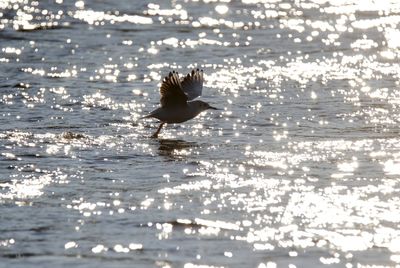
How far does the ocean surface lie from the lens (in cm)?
952

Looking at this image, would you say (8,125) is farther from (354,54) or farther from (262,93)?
(354,54)

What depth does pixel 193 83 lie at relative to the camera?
593 inches

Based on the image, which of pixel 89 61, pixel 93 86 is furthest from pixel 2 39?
pixel 93 86

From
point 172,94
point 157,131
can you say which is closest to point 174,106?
point 172,94

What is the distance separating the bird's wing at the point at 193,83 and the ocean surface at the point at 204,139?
1.37ft

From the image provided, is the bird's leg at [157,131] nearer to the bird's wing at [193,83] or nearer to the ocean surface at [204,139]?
the ocean surface at [204,139]

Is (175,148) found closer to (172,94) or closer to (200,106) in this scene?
(172,94)

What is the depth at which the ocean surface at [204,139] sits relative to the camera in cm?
952

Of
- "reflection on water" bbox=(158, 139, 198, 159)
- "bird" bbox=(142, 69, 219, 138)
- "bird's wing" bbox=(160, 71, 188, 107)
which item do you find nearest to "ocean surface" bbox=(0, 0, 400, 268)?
"reflection on water" bbox=(158, 139, 198, 159)

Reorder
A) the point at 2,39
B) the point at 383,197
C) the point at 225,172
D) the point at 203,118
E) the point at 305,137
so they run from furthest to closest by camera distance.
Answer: the point at 2,39, the point at 203,118, the point at 305,137, the point at 225,172, the point at 383,197

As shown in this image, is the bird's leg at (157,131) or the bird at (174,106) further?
the bird's leg at (157,131)

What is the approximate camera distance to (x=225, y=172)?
39.7 feet

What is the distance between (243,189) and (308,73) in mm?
7094

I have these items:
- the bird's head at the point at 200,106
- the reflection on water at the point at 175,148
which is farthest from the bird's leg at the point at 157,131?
the bird's head at the point at 200,106
